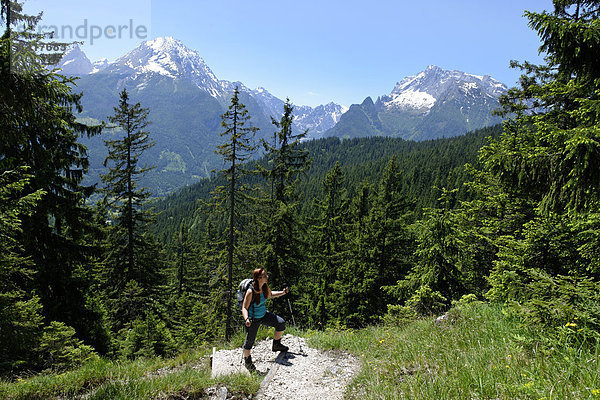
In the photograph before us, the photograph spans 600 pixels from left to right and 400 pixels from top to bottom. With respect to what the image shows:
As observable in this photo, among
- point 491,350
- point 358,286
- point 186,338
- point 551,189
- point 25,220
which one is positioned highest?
point 551,189

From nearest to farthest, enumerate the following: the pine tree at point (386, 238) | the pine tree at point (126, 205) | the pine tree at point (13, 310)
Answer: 1. the pine tree at point (13, 310)
2. the pine tree at point (126, 205)
3. the pine tree at point (386, 238)

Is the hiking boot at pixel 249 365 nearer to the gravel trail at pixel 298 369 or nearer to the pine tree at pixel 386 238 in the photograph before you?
the gravel trail at pixel 298 369

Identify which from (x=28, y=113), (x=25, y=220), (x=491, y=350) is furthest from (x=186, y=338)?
(x=491, y=350)

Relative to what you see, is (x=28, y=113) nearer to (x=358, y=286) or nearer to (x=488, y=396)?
(x=488, y=396)

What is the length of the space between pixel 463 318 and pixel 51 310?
1352 cm

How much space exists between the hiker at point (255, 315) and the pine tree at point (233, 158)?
9762 millimetres

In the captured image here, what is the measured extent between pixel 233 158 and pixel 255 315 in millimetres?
10766

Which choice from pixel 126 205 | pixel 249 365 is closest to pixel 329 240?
pixel 126 205

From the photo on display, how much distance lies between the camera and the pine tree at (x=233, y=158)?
50.9ft

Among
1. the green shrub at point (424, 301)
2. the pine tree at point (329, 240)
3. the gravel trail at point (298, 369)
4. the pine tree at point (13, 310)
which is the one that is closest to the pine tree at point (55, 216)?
the pine tree at point (13, 310)

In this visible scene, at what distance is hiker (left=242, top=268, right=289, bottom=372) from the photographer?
6332 millimetres

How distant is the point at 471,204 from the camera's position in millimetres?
14625

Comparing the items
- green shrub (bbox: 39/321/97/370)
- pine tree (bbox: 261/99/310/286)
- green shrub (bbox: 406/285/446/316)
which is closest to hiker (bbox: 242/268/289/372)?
green shrub (bbox: 39/321/97/370)

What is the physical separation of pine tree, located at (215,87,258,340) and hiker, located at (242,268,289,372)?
976 centimetres
